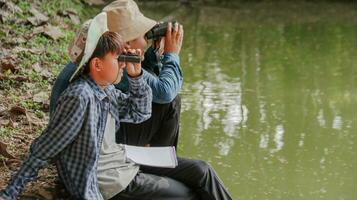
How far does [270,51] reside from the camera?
7656 mm

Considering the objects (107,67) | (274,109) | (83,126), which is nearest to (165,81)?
(107,67)

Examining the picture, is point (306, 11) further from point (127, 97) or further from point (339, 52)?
point (127, 97)

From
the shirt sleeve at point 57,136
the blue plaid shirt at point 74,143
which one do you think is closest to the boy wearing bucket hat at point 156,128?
the blue plaid shirt at point 74,143

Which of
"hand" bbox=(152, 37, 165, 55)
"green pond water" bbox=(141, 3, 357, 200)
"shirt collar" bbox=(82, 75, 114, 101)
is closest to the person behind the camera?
"shirt collar" bbox=(82, 75, 114, 101)

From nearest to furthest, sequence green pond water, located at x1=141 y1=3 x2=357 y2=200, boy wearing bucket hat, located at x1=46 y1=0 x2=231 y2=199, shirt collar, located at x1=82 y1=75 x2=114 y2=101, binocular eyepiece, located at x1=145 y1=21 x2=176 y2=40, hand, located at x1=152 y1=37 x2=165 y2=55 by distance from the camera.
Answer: shirt collar, located at x1=82 y1=75 x2=114 y2=101 < boy wearing bucket hat, located at x1=46 y1=0 x2=231 y2=199 < binocular eyepiece, located at x1=145 y1=21 x2=176 y2=40 < hand, located at x1=152 y1=37 x2=165 y2=55 < green pond water, located at x1=141 y1=3 x2=357 y2=200

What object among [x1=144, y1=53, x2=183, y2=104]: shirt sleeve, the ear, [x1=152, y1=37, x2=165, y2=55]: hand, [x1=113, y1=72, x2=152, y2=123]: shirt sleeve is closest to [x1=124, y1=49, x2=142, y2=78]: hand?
[x1=113, y1=72, x2=152, y2=123]: shirt sleeve

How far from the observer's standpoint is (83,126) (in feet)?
7.78

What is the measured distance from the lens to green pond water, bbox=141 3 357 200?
3805 mm

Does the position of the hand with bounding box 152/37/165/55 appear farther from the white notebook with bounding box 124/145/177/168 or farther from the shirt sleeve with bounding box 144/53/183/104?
the white notebook with bounding box 124/145/177/168

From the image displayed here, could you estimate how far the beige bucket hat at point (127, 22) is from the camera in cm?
285

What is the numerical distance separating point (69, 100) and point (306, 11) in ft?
32.0

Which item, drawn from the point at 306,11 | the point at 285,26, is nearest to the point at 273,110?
the point at 285,26

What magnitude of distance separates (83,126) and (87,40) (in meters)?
0.29

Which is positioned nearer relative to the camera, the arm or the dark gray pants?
the dark gray pants
